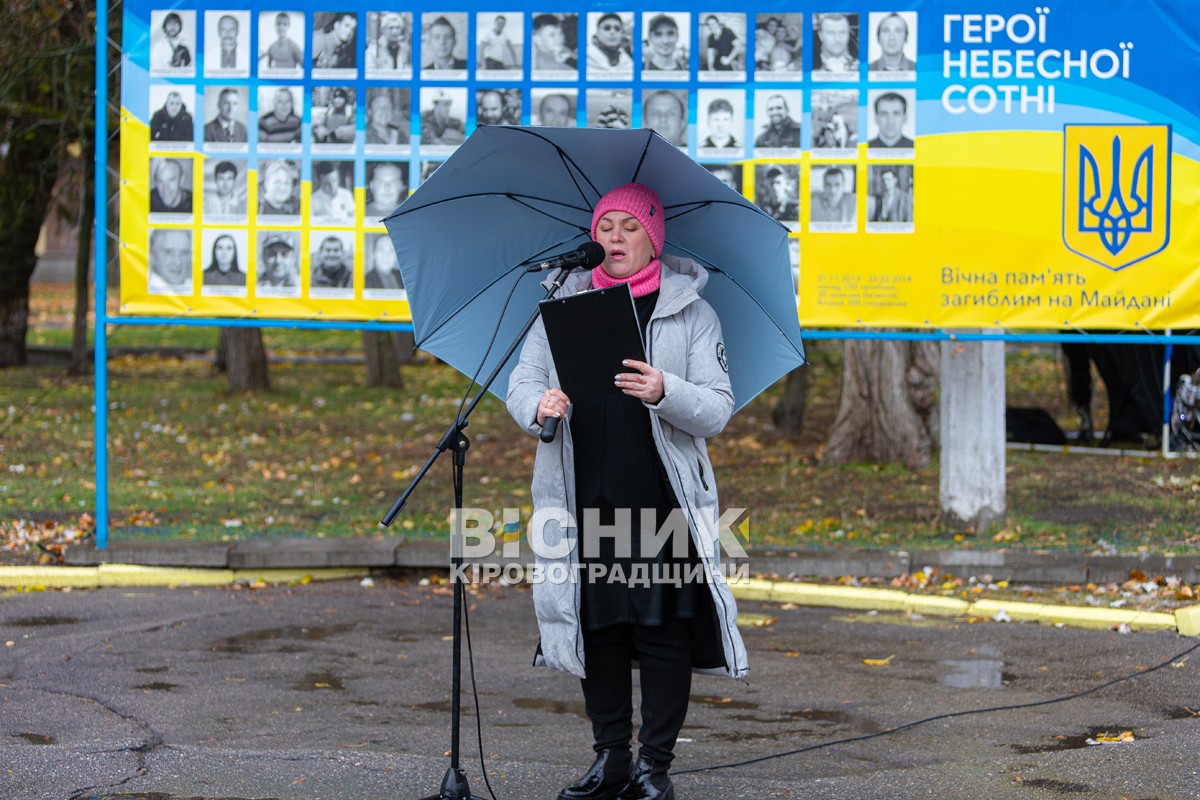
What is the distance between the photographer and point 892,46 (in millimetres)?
8977

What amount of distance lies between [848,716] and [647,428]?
6.77 feet

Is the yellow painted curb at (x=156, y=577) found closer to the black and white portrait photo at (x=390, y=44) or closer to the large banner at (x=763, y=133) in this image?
the large banner at (x=763, y=133)

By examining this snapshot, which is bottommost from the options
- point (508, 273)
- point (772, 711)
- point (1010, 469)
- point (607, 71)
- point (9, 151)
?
point (772, 711)

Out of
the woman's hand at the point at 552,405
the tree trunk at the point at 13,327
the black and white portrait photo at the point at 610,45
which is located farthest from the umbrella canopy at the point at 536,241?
the tree trunk at the point at 13,327

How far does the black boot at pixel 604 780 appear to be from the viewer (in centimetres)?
505

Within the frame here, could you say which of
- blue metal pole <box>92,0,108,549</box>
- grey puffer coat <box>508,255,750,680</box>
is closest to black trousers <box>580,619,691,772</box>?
grey puffer coat <box>508,255,750,680</box>

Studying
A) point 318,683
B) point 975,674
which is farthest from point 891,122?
point 318,683

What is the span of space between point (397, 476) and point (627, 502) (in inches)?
305

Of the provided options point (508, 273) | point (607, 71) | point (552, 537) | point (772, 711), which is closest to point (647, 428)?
point (552, 537)

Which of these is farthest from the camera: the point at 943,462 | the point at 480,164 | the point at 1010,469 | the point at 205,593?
the point at 1010,469

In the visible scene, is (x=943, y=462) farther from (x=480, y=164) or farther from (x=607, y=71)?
(x=480, y=164)

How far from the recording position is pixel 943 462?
10070 millimetres

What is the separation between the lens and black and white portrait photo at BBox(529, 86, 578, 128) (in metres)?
9.10

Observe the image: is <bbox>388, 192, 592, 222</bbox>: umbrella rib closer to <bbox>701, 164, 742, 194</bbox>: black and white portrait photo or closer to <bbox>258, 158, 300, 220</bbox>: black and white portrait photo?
<bbox>701, 164, 742, 194</bbox>: black and white portrait photo
